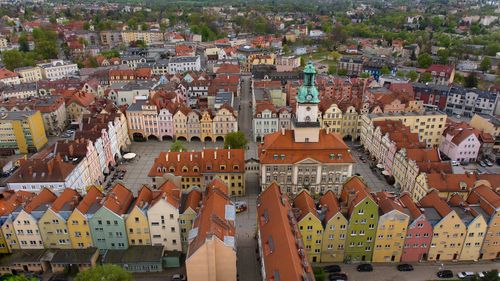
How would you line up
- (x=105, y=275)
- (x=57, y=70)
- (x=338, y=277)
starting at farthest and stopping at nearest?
1. (x=57, y=70)
2. (x=338, y=277)
3. (x=105, y=275)

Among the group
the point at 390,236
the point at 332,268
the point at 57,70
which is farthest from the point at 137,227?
the point at 57,70

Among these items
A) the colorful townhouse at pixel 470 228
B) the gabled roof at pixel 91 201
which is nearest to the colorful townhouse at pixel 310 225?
the colorful townhouse at pixel 470 228

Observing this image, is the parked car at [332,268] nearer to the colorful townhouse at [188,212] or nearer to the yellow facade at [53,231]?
the colorful townhouse at [188,212]

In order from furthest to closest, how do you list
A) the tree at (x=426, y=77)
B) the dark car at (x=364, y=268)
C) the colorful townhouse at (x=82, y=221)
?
1. the tree at (x=426, y=77)
2. the dark car at (x=364, y=268)
3. the colorful townhouse at (x=82, y=221)

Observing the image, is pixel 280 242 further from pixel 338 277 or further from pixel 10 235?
pixel 10 235

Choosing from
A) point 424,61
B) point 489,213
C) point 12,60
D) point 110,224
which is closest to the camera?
point 110,224

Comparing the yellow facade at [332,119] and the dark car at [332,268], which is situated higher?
the yellow facade at [332,119]
